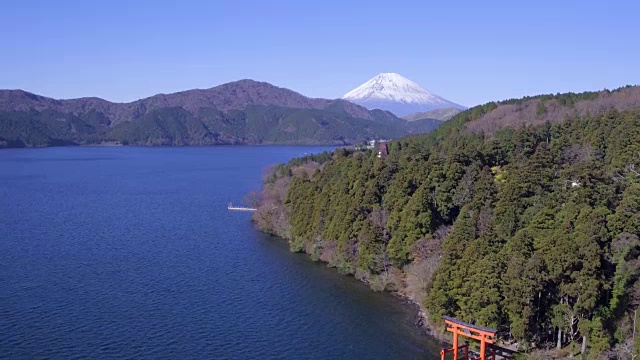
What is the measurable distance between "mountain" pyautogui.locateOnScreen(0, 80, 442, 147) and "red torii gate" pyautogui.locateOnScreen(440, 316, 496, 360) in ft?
400

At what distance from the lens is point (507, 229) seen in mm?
17625

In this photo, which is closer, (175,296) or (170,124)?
(175,296)

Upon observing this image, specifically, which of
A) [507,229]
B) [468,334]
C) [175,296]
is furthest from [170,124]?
[468,334]

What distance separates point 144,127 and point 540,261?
14152cm

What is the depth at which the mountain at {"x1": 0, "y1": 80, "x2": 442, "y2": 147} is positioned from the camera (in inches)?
5394

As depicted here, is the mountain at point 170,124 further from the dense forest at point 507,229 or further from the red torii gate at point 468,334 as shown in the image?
the red torii gate at point 468,334

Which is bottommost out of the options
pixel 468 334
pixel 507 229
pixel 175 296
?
pixel 175 296

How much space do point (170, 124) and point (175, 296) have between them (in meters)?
138

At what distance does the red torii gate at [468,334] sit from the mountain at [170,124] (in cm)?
12192

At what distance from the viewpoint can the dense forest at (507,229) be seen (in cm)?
1454

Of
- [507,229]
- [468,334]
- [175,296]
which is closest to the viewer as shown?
[468,334]

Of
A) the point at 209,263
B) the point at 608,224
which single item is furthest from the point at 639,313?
the point at 209,263

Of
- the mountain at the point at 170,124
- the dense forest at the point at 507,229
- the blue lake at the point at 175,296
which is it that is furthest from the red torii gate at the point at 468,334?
the mountain at the point at 170,124

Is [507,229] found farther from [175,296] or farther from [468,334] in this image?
[175,296]
